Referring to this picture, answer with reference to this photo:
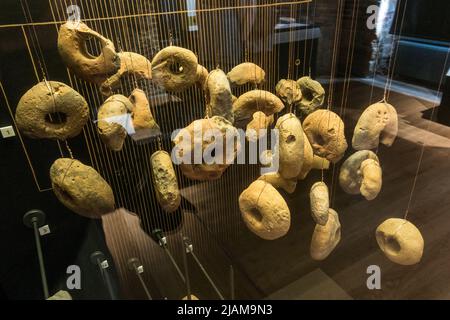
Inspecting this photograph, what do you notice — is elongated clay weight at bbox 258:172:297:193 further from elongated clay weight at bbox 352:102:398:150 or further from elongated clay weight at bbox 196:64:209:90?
elongated clay weight at bbox 196:64:209:90

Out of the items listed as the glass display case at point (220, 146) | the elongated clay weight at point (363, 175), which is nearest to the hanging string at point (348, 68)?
the glass display case at point (220, 146)

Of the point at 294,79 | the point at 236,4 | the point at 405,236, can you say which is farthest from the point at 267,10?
the point at 405,236

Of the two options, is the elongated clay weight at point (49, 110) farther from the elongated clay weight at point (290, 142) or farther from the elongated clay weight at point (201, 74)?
the elongated clay weight at point (290, 142)

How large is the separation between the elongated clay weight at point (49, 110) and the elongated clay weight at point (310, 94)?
101 cm

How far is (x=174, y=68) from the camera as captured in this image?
1269 mm

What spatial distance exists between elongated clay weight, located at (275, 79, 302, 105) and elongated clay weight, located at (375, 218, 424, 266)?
2.29 ft

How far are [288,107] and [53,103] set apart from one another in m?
1.08

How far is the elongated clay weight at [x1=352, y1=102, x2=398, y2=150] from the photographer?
139cm

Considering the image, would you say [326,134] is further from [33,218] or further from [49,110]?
[33,218]

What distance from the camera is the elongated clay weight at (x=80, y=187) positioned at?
3.58 feet

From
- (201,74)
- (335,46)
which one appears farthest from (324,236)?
(335,46)

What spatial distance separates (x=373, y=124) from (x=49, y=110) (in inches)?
46.8

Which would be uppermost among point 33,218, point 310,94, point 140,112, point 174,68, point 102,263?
point 174,68

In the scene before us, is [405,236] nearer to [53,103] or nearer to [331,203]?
[331,203]
